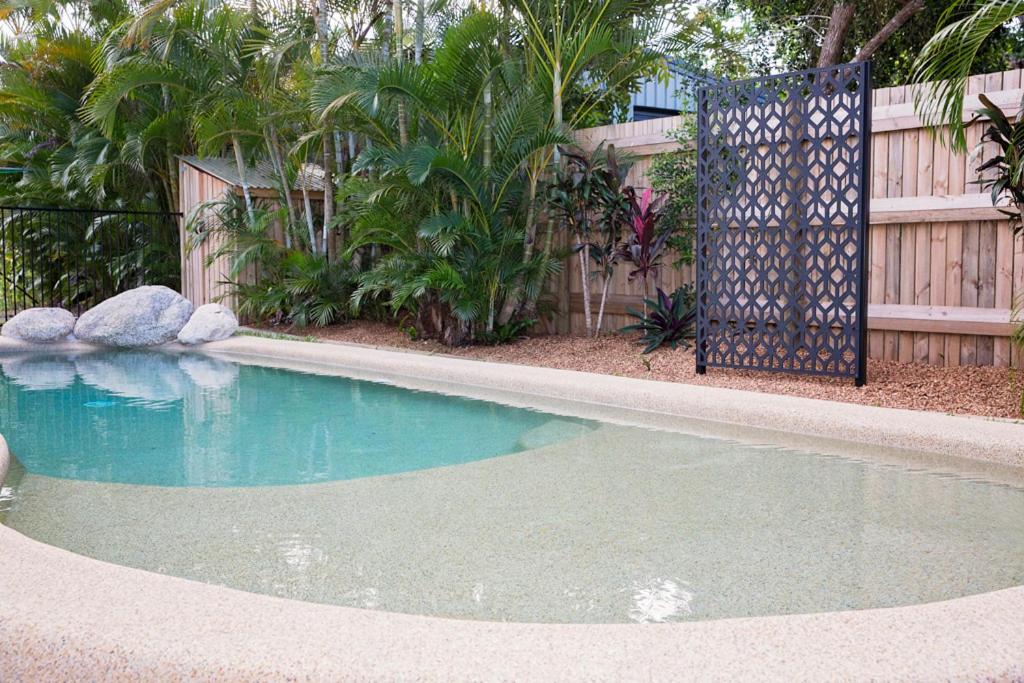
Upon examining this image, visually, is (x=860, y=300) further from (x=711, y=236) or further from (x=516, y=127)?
(x=516, y=127)

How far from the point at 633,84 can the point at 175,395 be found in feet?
18.9

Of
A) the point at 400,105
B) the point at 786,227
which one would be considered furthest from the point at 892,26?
the point at 400,105

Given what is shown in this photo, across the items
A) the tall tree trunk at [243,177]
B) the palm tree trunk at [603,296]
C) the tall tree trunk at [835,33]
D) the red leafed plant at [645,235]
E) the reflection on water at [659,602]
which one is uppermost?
the tall tree trunk at [835,33]

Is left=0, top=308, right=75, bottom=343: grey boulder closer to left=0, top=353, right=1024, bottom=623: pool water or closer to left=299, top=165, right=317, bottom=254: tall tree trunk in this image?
left=299, top=165, right=317, bottom=254: tall tree trunk

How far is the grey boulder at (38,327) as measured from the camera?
10.3 meters

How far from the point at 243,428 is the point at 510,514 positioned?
8.57 feet

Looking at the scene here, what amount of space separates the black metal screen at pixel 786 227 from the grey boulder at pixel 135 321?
6337 mm

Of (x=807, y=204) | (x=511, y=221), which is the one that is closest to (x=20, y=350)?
(x=511, y=221)

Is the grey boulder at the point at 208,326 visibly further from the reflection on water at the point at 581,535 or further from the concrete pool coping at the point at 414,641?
the concrete pool coping at the point at 414,641

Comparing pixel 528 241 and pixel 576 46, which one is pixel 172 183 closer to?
pixel 528 241

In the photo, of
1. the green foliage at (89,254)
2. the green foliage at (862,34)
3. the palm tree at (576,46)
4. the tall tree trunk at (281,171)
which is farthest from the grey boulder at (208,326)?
the green foliage at (862,34)

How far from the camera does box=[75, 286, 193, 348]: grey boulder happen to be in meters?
10.5

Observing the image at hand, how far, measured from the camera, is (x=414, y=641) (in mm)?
2146

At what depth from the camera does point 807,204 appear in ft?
21.9
